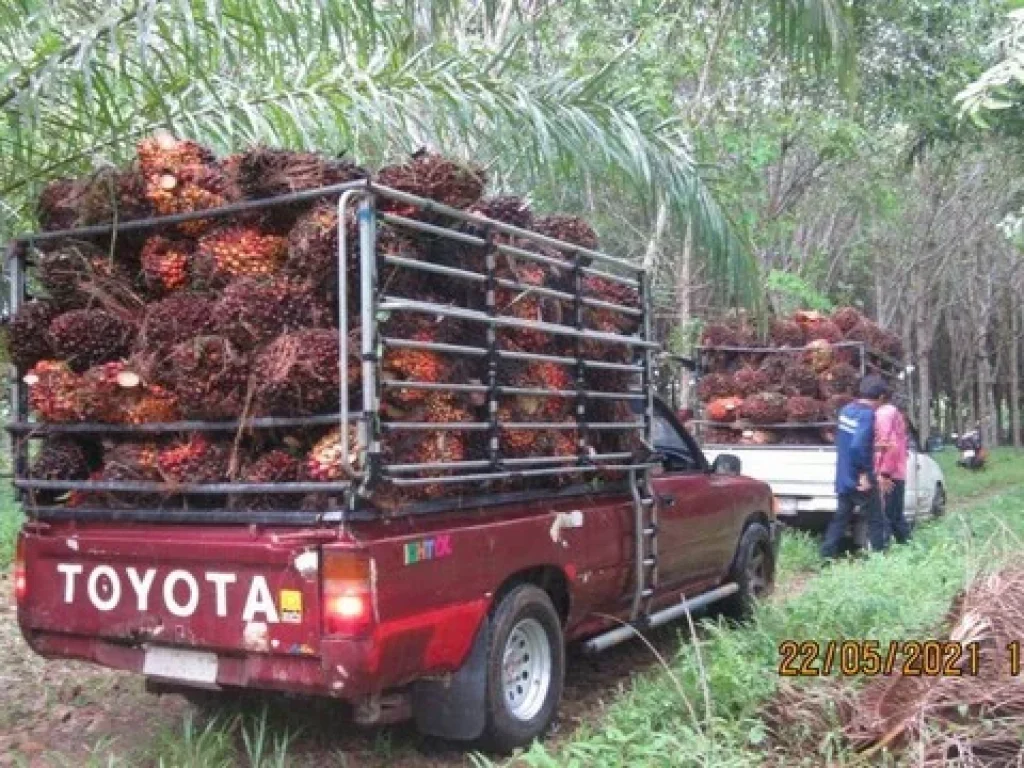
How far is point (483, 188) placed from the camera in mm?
4855

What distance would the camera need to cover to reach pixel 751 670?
15.3 feet

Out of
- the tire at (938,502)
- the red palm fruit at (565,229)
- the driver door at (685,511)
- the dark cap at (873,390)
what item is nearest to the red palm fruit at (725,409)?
the dark cap at (873,390)

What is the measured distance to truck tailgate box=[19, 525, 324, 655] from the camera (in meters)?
4.05

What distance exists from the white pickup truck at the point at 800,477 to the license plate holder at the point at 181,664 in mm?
6896

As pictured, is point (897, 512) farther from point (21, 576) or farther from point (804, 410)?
point (21, 576)

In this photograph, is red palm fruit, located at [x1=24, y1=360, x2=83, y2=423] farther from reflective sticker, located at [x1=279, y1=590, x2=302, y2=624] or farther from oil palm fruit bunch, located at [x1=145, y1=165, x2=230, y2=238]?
reflective sticker, located at [x1=279, y1=590, x2=302, y2=624]

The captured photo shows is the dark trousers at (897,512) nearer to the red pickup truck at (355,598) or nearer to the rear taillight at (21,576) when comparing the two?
the red pickup truck at (355,598)

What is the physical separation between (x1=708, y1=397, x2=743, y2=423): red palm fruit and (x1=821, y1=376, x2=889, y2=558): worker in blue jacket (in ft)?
8.66

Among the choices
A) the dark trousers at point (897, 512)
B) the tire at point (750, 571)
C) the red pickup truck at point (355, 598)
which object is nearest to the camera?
the red pickup truck at point (355, 598)

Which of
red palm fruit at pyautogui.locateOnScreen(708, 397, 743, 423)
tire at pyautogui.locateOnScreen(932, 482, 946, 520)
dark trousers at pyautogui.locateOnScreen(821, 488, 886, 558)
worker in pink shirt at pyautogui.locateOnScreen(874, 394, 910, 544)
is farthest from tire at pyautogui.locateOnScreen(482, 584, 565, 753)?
tire at pyautogui.locateOnScreen(932, 482, 946, 520)

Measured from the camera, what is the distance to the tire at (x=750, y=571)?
740cm

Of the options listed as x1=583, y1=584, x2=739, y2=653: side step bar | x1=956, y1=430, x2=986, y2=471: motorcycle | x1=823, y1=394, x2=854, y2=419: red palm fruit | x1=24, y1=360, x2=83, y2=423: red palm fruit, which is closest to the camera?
x1=24, y1=360, x2=83, y2=423: red palm fruit

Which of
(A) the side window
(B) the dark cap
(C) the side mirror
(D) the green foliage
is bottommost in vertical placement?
(C) the side mirror

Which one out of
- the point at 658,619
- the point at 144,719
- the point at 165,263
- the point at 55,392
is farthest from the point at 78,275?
the point at 658,619
